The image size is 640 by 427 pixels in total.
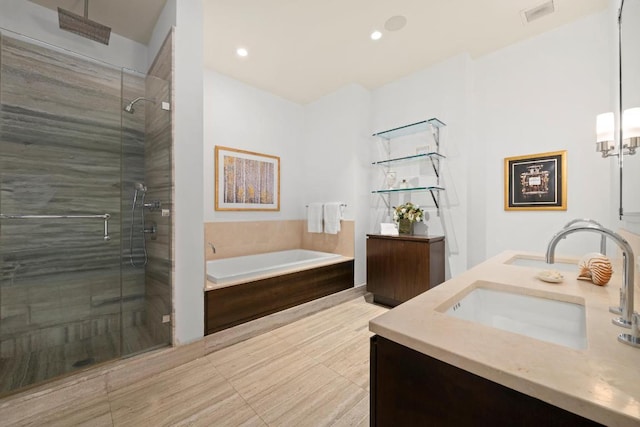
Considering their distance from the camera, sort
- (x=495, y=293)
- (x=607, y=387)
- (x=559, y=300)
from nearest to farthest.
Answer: (x=607, y=387) → (x=559, y=300) → (x=495, y=293)

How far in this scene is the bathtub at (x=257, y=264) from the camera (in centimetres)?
247

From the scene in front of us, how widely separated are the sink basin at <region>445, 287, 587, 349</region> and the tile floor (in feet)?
2.79

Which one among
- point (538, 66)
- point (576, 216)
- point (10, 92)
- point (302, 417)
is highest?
point (538, 66)

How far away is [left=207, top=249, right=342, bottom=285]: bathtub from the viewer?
2.47 m

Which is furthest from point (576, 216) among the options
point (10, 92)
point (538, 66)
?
point (10, 92)

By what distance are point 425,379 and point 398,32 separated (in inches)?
113

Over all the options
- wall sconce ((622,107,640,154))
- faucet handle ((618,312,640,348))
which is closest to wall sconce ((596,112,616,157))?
wall sconce ((622,107,640,154))

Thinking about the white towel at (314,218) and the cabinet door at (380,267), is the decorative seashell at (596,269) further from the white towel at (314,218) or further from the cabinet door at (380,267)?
the white towel at (314,218)

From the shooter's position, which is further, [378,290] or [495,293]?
[378,290]

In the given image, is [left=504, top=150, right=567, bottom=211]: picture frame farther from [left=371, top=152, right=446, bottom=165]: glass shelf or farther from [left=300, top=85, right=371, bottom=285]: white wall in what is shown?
[left=300, top=85, right=371, bottom=285]: white wall

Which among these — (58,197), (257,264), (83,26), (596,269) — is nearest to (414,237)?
(596,269)

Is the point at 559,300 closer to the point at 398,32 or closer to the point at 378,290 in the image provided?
the point at 378,290

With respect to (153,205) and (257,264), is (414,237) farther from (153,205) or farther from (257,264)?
(153,205)

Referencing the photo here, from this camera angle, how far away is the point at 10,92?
1.87 meters
